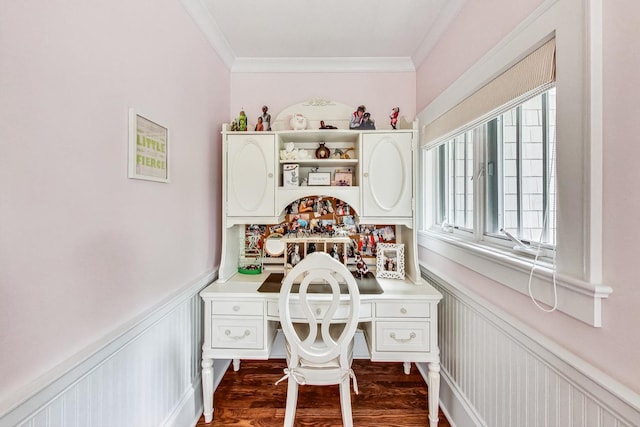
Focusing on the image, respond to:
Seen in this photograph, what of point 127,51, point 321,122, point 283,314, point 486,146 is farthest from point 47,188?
point 486,146

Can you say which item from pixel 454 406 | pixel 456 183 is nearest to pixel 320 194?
pixel 456 183

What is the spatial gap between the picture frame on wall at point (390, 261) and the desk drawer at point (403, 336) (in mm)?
419

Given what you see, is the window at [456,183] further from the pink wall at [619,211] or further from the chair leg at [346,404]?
the chair leg at [346,404]

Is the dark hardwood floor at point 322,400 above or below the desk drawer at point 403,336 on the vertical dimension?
below

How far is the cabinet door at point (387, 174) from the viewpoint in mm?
1972

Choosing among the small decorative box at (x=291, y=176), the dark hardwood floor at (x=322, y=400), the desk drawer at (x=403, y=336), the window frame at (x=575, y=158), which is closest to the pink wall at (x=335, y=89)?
the small decorative box at (x=291, y=176)

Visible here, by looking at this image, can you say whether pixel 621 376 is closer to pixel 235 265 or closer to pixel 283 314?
pixel 283 314

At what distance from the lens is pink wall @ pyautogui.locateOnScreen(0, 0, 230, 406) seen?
74cm

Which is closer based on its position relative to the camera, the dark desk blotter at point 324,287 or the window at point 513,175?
the window at point 513,175

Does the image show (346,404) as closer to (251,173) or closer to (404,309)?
(404,309)

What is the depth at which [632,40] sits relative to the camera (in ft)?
2.45

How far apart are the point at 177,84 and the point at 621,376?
2.12 m

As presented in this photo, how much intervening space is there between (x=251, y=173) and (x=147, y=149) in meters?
0.77

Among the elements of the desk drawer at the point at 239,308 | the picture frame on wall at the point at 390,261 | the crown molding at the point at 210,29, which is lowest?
the desk drawer at the point at 239,308
